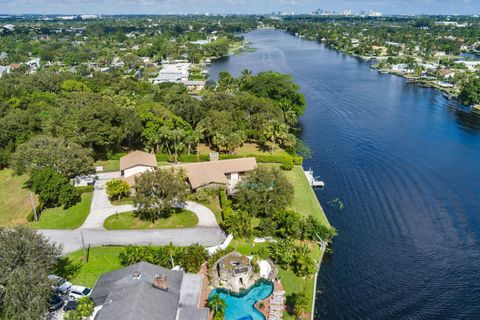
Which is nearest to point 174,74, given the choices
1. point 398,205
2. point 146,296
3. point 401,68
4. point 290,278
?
point 401,68

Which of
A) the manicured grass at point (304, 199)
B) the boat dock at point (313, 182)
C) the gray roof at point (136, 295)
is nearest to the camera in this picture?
the gray roof at point (136, 295)

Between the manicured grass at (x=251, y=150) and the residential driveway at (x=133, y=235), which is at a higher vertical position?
the manicured grass at (x=251, y=150)

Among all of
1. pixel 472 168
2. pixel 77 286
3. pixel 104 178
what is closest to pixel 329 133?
pixel 472 168

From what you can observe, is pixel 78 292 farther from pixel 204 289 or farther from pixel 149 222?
pixel 149 222

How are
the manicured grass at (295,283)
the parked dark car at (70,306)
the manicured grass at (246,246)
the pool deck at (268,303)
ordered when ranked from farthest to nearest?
the manicured grass at (246,246), the manicured grass at (295,283), the pool deck at (268,303), the parked dark car at (70,306)

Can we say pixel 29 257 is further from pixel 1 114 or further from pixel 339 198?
pixel 1 114

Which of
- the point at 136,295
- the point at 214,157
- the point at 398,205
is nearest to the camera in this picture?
the point at 136,295

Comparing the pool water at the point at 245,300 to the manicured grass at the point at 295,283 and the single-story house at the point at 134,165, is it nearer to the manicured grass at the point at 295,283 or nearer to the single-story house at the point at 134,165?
the manicured grass at the point at 295,283

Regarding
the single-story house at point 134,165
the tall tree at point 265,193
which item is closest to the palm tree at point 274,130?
the single-story house at point 134,165
